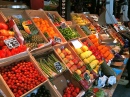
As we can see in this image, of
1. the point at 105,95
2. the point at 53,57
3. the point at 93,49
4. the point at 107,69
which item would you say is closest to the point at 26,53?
the point at 53,57

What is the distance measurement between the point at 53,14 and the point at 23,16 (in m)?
1.11

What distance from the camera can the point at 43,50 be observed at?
3301 millimetres

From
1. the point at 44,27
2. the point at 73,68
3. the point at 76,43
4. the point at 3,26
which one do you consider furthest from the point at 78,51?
the point at 3,26

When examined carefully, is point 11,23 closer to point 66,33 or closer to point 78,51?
point 66,33

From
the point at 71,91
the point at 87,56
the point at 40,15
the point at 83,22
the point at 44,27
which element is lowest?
the point at 71,91

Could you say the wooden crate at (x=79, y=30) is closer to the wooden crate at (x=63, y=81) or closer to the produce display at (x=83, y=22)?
the produce display at (x=83, y=22)

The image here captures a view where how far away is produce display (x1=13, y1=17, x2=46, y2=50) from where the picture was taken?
3.42 meters

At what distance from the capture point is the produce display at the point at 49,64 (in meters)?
3.19

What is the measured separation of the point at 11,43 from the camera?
2.82 metres

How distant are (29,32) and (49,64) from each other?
650 millimetres

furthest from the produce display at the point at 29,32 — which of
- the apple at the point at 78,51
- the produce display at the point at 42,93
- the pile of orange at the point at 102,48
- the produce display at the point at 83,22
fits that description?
the produce display at the point at 83,22

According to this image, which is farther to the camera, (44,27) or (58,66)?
(44,27)

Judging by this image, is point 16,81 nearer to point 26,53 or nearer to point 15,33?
point 26,53

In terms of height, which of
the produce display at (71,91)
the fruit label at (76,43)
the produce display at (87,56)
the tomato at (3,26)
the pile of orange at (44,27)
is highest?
the tomato at (3,26)
